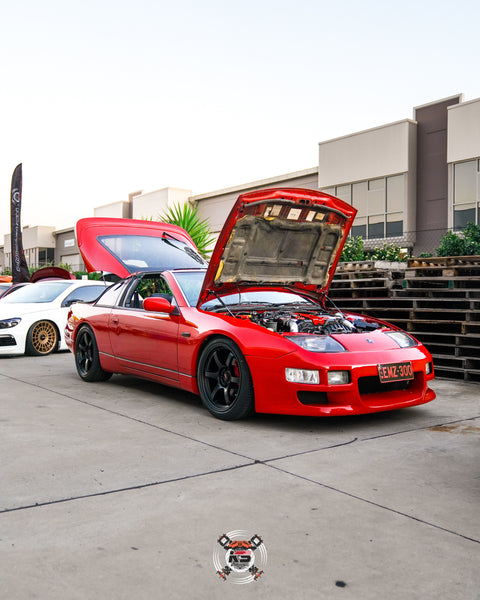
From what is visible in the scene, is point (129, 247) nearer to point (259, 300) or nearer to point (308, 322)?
point (259, 300)

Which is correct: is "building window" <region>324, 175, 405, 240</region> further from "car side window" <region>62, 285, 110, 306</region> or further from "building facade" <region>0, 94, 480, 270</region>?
"car side window" <region>62, 285, 110, 306</region>

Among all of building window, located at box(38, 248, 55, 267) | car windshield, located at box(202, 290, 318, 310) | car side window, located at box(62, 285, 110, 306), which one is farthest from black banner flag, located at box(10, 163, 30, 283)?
building window, located at box(38, 248, 55, 267)

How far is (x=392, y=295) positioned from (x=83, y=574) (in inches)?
242

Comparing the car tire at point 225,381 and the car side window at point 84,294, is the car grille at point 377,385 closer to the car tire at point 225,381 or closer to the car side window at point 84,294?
the car tire at point 225,381

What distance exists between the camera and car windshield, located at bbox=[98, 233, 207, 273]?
8836mm

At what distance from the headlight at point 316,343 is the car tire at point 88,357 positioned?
114 inches

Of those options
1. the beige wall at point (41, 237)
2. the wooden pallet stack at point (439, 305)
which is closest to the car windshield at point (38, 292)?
the wooden pallet stack at point (439, 305)

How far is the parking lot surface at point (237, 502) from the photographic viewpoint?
225 centimetres

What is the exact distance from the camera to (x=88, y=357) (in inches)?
273

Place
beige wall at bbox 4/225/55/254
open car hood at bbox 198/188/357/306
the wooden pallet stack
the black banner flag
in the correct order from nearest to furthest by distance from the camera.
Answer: open car hood at bbox 198/188/357/306, the wooden pallet stack, the black banner flag, beige wall at bbox 4/225/55/254

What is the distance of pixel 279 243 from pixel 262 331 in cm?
129

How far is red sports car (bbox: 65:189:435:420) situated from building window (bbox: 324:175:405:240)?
18.7 m

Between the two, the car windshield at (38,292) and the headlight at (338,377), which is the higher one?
the car windshield at (38,292)

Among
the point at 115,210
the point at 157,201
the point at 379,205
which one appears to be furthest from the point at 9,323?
the point at 115,210
